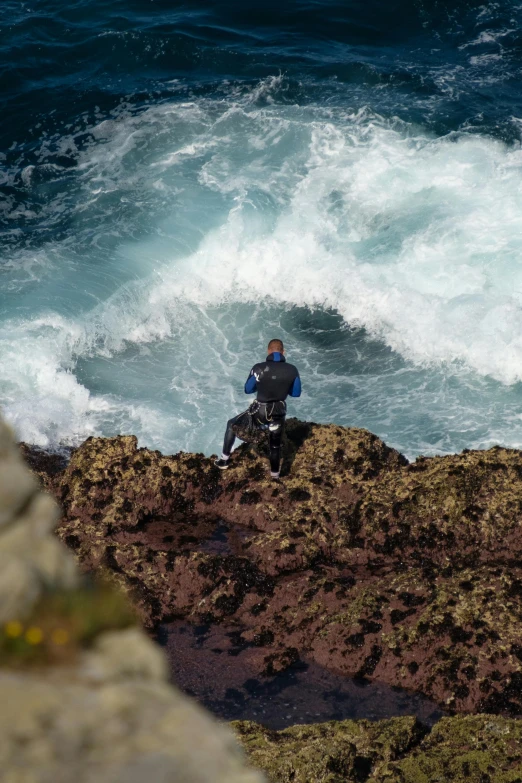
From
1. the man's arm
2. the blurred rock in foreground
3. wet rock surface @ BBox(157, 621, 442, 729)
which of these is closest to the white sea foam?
the man's arm

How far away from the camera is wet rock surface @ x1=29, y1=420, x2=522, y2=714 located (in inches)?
324

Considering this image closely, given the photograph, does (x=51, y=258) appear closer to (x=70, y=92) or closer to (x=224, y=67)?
(x=70, y=92)

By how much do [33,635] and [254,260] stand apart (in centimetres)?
1932

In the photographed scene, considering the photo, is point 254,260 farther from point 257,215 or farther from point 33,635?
point 33,635

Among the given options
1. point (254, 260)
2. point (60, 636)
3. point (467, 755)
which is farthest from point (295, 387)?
point (254, 260)

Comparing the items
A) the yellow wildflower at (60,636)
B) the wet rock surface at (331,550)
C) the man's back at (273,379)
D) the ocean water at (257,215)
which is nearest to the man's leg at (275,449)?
the wet rock surface at (331,550)

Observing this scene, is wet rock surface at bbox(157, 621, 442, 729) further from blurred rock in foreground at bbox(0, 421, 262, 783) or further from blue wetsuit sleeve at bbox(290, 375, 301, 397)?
blurred rock in foreground at bbox(0, 421, 262, 783)

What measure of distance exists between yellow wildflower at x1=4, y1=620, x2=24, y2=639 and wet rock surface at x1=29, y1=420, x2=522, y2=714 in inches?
239

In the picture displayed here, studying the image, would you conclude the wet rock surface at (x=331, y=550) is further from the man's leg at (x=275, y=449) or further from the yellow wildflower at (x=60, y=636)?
the yellow wildflower at (x=60, y=636)

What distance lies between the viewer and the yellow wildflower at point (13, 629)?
254 cm

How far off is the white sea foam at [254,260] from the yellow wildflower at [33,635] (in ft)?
41.9

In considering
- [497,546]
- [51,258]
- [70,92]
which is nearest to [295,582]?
[497,546]

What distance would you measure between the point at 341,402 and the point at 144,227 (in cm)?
874

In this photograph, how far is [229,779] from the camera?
2.43m
